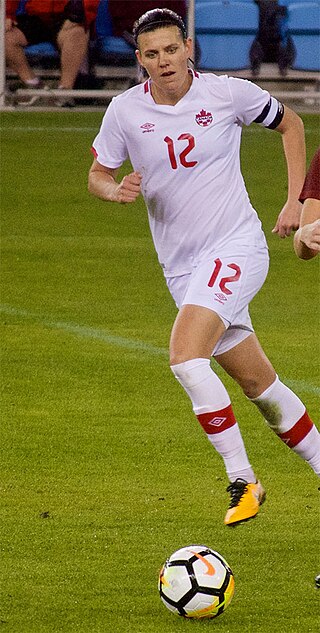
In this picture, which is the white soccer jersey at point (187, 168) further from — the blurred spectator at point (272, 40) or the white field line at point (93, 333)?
the blurred spectator at point (272, 40)

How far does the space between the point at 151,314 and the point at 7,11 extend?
8.74 metres

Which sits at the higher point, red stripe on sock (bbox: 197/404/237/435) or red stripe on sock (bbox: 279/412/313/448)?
red stripe on sock (bbox: 197/404/237/435)

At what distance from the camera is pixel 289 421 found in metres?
5.89

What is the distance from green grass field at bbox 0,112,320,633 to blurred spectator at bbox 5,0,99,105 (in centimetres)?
470

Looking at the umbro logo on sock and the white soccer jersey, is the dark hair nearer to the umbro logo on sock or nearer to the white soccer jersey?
the white soccer jersey

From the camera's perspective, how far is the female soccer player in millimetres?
5820

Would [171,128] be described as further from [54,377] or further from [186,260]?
[54,377]

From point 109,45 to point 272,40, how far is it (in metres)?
2.16

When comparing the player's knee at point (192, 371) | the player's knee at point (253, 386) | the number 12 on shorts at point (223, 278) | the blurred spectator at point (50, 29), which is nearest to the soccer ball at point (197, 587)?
the player's knee at point (192, 371)

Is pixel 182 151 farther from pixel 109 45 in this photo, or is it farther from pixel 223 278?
pixel 109 45

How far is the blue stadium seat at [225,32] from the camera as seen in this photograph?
18906 millimetres

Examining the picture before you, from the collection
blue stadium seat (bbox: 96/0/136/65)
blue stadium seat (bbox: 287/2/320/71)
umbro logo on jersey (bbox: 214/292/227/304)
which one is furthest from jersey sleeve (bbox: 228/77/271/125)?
blue stadium seat (bbox: 287/2/320/71)

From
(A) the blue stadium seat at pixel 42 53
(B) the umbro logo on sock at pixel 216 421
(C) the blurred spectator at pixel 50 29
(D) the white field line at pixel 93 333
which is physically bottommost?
(A) the blue stadium seat at pixel 42 53

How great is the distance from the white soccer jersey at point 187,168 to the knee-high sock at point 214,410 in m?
0.53
